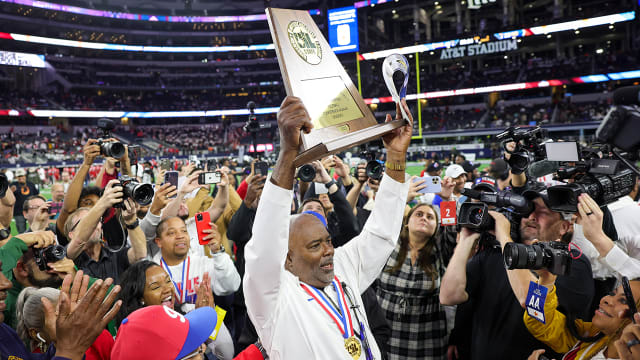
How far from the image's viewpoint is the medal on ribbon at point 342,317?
1636mm

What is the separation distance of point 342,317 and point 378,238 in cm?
48

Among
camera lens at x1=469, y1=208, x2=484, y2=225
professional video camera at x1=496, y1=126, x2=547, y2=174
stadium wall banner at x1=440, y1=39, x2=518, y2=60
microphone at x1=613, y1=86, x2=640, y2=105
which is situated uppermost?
stadium wall banner at x1=440, y1=39, x2=518, y2=60

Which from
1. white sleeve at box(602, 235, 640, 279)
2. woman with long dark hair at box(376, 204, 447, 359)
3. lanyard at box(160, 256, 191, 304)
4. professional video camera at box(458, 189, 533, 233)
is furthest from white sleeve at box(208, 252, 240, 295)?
white sleeve at box(602, 235, 640, 279)

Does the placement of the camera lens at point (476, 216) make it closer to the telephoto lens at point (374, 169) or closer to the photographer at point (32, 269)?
the telephoto lens at point (374, 169)

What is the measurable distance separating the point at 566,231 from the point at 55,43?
44.3m

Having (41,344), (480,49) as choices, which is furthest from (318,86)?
(480,49)

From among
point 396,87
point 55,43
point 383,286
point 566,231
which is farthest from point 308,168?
point 55,43

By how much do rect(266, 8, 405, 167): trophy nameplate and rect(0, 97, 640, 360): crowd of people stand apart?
0.22 meters

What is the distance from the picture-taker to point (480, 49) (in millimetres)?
29484

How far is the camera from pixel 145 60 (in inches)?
1750

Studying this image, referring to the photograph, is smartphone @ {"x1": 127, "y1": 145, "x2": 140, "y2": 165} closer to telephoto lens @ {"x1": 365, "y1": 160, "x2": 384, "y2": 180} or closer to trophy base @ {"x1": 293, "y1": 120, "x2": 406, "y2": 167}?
telephoto lens @ {"x1": 365, "y1": 160, "x2": 384, "y2": 180}

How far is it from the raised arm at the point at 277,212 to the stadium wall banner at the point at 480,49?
31.7 metres

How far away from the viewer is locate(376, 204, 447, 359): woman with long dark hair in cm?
277

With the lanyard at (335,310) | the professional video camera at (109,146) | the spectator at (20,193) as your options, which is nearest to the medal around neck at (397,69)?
the lanyard at (335,310)
